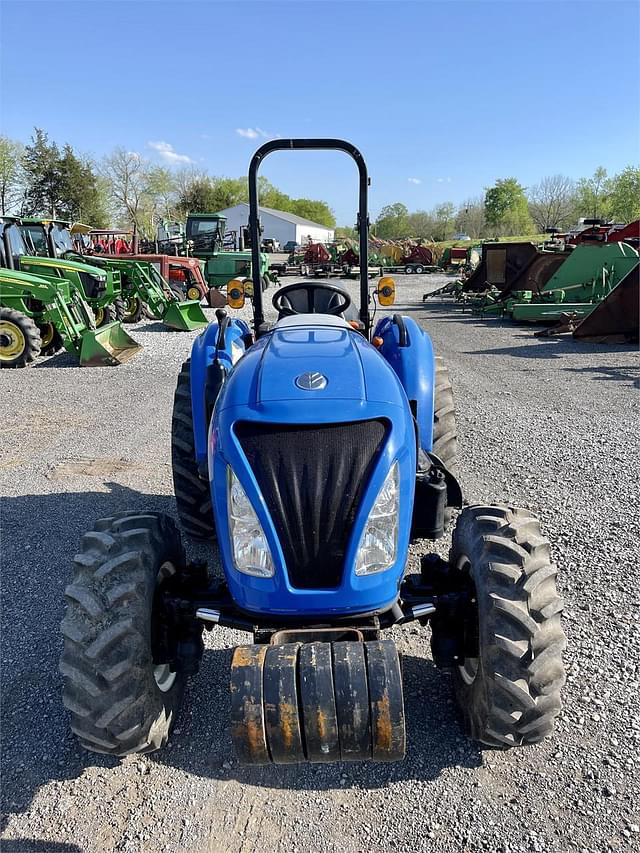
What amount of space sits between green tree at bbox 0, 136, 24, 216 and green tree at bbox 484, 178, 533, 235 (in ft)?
170

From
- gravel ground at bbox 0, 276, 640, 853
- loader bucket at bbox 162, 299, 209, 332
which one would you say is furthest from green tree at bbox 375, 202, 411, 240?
gravel ground at bbox 0, 276, 640, 853

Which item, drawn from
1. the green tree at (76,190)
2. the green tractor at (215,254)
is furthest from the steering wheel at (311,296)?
A: the green tree at (76,190)

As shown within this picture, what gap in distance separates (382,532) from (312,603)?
34 cm

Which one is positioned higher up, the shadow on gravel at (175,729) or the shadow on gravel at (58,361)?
the shadow on gravel at (175,729)

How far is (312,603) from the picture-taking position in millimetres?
2135

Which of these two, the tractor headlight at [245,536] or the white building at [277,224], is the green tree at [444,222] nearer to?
the white building at [277,224]

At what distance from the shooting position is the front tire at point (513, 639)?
7.07 ft

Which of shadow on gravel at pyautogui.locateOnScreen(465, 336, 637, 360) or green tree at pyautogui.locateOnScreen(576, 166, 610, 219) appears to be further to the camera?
green tree at pyautogui.locateOnScreen(576, 166, 610, 219)

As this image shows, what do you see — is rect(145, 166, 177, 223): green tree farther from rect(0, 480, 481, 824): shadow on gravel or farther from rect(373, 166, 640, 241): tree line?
rect(0, 480, 481, 824): shadow on gravel

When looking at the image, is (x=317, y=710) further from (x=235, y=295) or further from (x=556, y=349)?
(x=556, y=349)

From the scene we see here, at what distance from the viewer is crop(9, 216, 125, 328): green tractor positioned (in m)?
11.2

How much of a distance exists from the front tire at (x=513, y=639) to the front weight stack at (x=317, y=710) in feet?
1.44

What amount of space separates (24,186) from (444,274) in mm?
30280

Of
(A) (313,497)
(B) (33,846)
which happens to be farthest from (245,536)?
(B) (33,846)
